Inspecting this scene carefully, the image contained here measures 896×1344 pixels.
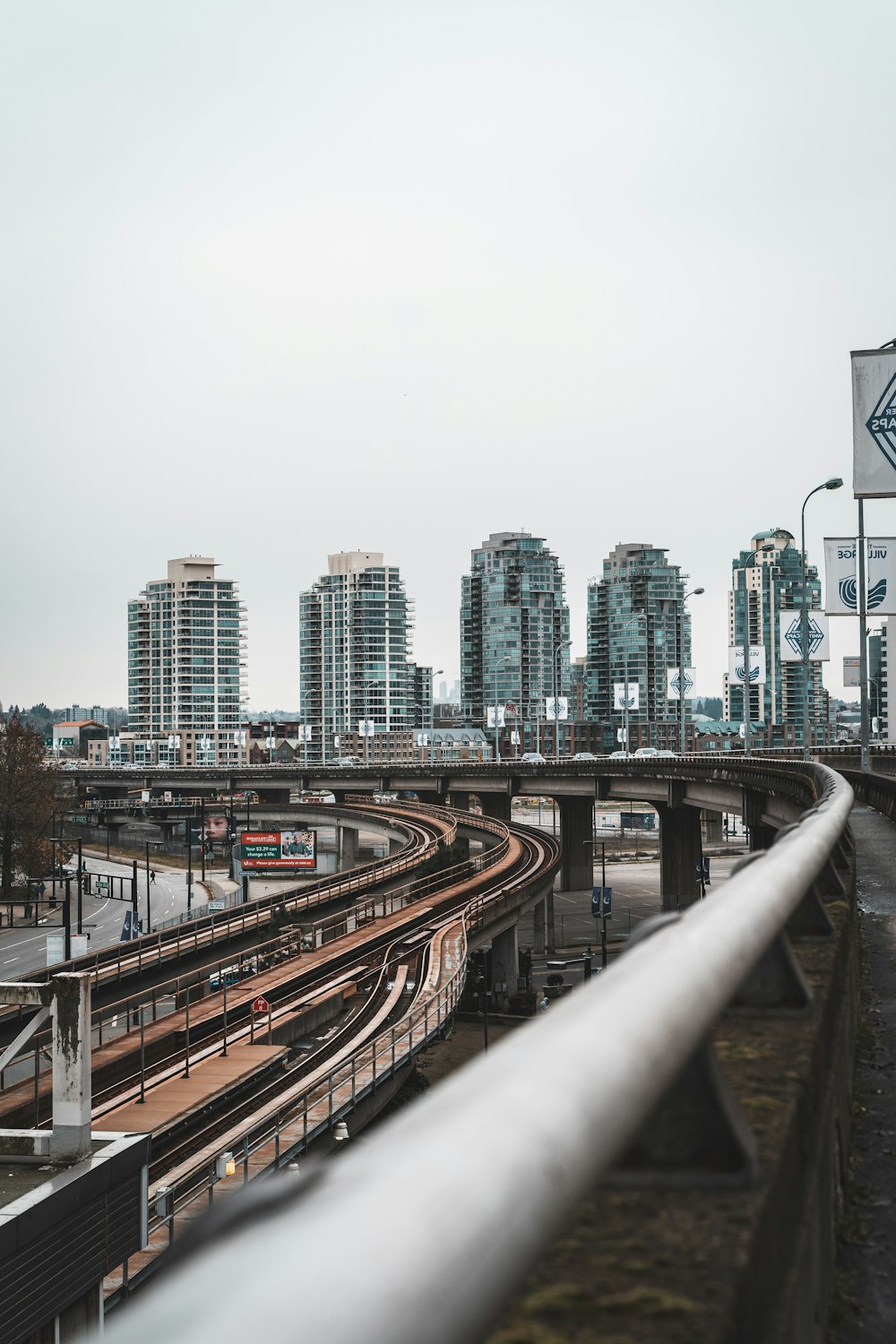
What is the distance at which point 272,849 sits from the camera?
92875 millimetres

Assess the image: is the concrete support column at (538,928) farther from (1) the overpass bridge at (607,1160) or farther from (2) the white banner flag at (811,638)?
(1) the overpass bridge at (607,1160)

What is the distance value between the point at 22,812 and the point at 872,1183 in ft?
282

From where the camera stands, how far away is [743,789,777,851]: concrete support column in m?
45.2

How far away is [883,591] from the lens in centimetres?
3997

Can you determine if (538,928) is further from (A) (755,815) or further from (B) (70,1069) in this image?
(B) (70,1069)

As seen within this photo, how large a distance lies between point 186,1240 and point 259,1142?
77.1ft

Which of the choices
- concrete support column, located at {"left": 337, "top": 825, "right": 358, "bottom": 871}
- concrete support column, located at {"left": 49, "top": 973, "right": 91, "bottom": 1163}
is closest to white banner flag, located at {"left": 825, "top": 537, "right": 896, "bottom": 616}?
concrete support column, located at {"left": 49, "top": 973, "right": 91, "bottom": 1163}

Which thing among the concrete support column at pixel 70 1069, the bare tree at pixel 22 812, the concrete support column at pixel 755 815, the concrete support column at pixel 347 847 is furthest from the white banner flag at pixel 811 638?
the concrete support column at pixel 347 847

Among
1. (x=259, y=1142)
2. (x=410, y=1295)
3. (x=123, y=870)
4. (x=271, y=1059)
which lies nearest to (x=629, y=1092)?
(x=410, y=1295)

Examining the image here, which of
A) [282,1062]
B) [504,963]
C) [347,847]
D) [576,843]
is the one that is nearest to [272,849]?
[576,843]

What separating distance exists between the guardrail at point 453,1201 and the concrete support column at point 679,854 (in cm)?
7753

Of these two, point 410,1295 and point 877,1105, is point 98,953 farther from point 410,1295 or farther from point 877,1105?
point 410,1295

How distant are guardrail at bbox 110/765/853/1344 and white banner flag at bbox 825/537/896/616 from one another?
40286 millimetres

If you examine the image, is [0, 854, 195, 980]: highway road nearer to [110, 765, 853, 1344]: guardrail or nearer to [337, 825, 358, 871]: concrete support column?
[337, 825, 358, 871]: concrete support column
